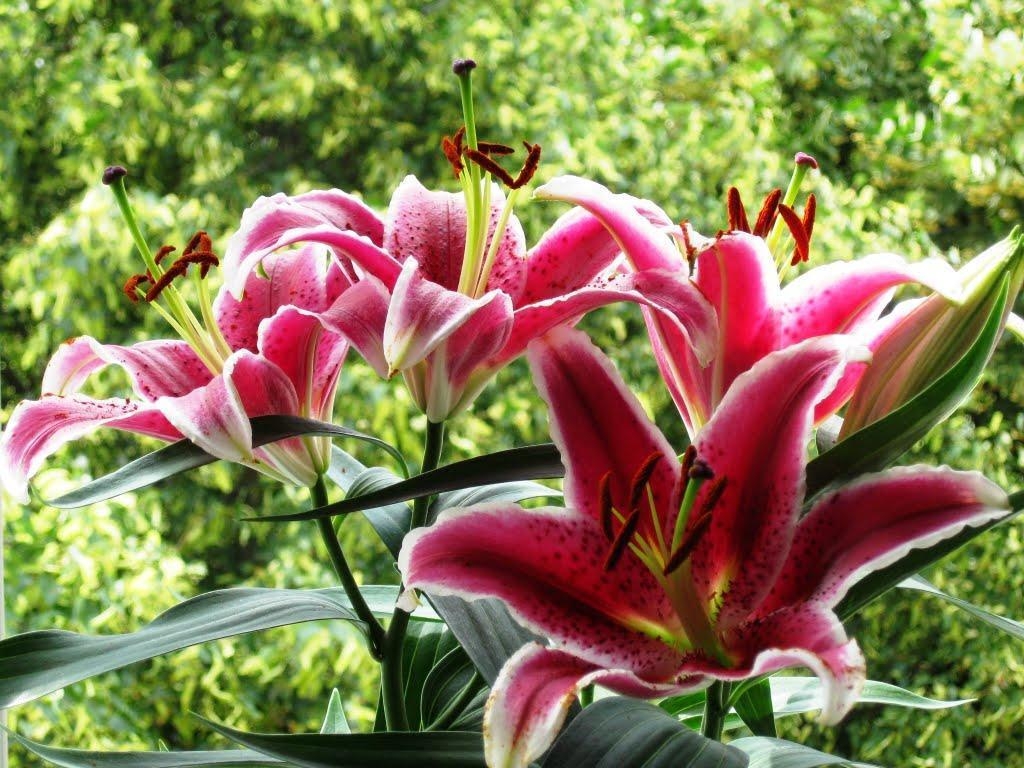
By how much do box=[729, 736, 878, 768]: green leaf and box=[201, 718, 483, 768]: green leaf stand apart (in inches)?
3.5

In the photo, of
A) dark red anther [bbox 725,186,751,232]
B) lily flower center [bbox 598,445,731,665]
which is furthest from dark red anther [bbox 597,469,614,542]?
dark red anther [bbox 725,186,751,232]

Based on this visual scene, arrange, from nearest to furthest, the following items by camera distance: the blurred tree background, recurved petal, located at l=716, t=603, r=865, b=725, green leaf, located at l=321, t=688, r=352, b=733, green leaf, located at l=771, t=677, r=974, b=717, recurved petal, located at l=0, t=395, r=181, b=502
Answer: recurved petal, located at l=716, t=603, r=865, b=725
recurved petal, located at l=0, t=395, r=181, b=502
green leaf, located at l=771, t=677, r=974, b=717
green leaf, located at l=321, t=688, r=352, b=733
the blurred tree background

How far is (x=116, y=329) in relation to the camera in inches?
90.7

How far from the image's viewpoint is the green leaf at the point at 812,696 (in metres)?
0.54

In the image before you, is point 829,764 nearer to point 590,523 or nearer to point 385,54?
point 590,523

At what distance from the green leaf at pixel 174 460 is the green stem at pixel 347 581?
4cm

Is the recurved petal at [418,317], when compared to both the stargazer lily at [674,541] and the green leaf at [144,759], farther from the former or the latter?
the green leaf at [144,759]

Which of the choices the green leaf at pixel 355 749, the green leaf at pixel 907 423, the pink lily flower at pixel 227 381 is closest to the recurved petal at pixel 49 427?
the pink lily flower at pixel 227 381

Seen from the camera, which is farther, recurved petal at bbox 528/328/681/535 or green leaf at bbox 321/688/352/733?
green leaf at bbox 321/688/352/733

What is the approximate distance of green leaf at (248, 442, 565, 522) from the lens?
0.40 m

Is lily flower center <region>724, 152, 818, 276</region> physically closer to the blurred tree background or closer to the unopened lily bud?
the unopened lily bud

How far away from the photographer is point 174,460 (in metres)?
0.43

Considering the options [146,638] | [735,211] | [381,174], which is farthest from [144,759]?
[381,174]

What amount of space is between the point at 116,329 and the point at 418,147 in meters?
0.61
